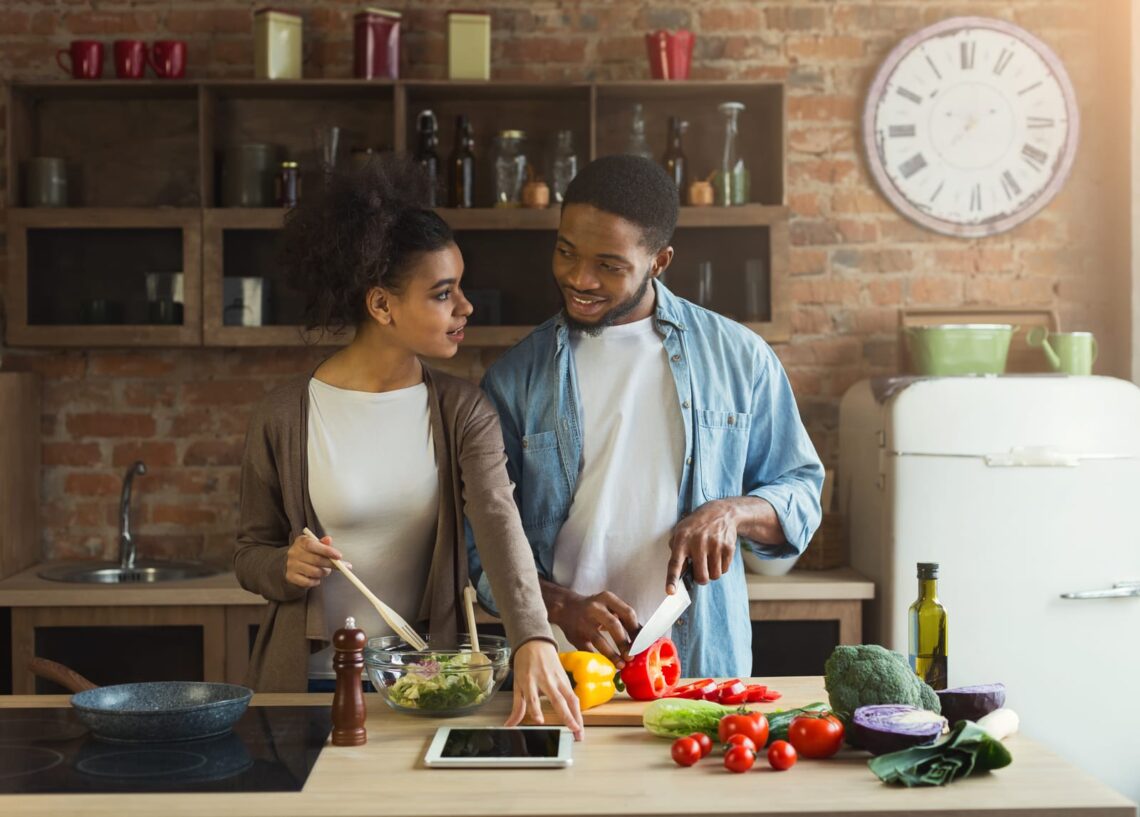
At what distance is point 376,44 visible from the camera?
3.74 meters

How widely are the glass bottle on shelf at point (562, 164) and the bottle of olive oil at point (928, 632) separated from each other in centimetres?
202

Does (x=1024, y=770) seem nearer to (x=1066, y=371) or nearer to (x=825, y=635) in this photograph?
(x=825, y=635)

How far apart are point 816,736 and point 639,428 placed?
0.90 metres

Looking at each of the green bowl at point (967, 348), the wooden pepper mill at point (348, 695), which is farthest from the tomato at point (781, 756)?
the green bowl at point (967, 348)

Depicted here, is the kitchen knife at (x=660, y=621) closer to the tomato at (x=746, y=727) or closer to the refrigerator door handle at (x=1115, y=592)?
the tomato at (x=746, y=727)

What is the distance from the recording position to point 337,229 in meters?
2.29

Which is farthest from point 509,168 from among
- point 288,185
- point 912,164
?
point 912,164

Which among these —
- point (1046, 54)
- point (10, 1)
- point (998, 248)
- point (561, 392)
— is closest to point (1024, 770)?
point (561, 392)

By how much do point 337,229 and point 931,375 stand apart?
2.05m

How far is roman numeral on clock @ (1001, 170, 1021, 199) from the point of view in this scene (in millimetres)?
3965

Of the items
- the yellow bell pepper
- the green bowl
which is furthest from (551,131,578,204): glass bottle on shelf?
the yellow bell pepper

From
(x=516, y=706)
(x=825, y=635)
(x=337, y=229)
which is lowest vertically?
(x=825, y=635)

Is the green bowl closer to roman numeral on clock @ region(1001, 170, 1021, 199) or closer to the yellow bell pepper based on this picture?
roman numeral on clock @ region(1001, 170, 1021, 199)

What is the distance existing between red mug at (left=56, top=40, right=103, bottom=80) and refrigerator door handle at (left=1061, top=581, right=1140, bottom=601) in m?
3.15
